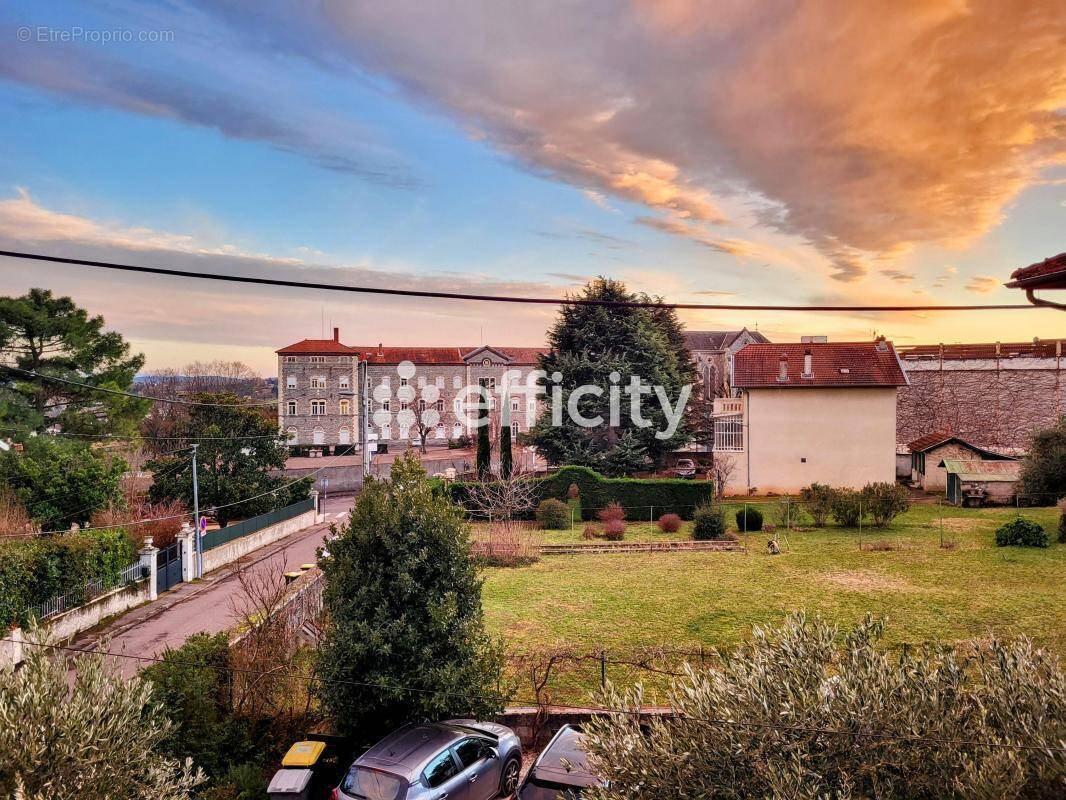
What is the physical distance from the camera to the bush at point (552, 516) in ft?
90.8

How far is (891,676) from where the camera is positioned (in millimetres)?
5355

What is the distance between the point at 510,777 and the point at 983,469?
27.5m

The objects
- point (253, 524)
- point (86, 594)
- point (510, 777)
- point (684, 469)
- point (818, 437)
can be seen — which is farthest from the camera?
point (684, 469)

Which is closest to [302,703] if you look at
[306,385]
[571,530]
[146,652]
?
[146,652]

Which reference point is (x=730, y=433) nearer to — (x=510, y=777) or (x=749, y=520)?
(x=749, y=520)

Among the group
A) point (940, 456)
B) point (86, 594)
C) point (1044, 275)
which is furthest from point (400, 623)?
point (940, 456)

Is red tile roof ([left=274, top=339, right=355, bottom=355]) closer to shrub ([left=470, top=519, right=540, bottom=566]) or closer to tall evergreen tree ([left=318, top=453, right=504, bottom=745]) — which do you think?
shrub ([left=470, top=519, right=540, bottom=566])

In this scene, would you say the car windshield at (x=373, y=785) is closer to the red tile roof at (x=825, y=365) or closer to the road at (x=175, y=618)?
the road at (x=175, y=618)

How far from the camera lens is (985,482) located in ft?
89.6

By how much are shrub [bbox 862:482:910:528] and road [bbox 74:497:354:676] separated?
18.8 metres

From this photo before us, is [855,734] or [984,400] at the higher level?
[984,400]

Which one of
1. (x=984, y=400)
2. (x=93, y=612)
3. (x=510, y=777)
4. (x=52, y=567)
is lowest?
(x=93, y=612)

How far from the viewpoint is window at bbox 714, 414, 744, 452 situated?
3316cm

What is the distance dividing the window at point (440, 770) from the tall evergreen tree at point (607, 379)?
28027mm
